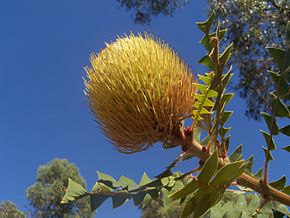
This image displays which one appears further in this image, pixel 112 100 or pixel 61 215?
pixel 61 215

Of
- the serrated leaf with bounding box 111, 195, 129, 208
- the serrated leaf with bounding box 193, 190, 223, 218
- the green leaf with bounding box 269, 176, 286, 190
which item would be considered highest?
the serrated leaf with bounding box 111, 195, 129, 208

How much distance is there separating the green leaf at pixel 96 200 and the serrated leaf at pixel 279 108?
1.87 feet

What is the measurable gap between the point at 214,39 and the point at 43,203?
19.9 m

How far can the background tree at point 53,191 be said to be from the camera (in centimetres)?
1986

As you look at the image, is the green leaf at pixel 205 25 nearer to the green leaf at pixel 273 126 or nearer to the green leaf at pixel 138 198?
the green leaf at pixel 273 126

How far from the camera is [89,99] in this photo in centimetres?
156

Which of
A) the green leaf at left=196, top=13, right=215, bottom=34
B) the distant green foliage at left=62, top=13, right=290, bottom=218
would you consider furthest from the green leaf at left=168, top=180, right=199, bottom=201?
the green leaf at left=196, top=13, right=215, bottom=34

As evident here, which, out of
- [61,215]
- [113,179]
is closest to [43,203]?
[61,215]

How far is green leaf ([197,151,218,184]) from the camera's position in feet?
3.70

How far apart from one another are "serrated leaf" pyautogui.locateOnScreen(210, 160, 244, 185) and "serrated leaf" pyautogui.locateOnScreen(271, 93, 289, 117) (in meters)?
0.35

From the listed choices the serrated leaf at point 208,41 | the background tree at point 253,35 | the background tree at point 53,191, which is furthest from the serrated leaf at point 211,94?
the background tree at point 53,191

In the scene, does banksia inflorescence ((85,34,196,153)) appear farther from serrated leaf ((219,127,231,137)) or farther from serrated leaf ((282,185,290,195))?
serrated leaf ((282,185,290,195))

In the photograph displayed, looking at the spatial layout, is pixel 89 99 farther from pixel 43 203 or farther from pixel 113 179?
pixel 43 203

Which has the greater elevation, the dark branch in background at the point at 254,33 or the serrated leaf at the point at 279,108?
the dark branch in background at the point at 254,33
